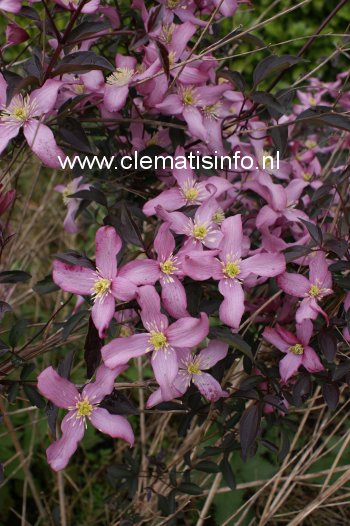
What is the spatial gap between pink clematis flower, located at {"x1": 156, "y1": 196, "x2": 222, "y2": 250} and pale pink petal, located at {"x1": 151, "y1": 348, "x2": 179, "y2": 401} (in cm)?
15

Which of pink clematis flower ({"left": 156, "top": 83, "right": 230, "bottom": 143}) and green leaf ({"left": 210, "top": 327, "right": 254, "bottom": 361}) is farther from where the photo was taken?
pink clematis flower ({"left": 156, "top": 83, "right": 230, "bottom": 143})

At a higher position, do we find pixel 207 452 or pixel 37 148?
pixel 37 148

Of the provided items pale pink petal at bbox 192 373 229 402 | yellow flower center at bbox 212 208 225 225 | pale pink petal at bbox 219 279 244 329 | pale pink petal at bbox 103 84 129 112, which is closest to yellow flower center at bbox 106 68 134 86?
pale pink petal at bbox 103 84 129 112

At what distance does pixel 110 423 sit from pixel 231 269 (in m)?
0.26

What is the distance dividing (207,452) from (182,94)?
612mm

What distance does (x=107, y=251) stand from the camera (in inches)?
32.2

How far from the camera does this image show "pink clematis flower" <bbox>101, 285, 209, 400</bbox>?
78 centimetres

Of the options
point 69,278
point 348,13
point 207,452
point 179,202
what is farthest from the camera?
point 348,13

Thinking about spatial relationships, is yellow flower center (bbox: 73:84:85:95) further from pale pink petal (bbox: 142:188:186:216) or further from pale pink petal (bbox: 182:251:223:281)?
pale pink petal (bbox: 182:251:223:281)

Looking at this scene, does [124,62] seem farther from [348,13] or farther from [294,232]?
[348,13]

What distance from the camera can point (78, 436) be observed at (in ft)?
2.79

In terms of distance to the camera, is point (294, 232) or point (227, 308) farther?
point (294, 232)

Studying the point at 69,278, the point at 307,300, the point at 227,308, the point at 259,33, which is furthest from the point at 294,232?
the point at 259,33

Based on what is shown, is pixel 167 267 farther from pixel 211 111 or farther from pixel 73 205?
pixel 73 205
